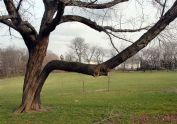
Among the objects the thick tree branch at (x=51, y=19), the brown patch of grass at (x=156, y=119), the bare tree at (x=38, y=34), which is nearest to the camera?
the brown patch of grass at (x=156, y=119)

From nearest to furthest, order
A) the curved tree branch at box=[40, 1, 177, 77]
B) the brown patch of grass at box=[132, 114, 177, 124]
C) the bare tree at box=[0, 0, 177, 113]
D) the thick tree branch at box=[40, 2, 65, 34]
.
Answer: the brown patch of grass at box=[132, 114, 177, 124]
the curved tree branch at box=[40, 1, 177, 77]
the thick tree branch at box=[40, 2, 65, 34]
the bare tree at box=[0, 0, 177, 113]

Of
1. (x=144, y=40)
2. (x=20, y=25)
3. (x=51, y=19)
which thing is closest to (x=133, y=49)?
(x=144, y=40)

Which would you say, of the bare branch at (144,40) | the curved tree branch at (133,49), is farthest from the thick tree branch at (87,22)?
the bare branch at (144,40)

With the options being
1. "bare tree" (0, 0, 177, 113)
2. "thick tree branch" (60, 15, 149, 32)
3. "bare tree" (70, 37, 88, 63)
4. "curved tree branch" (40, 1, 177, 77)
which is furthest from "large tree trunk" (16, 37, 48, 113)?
"bare tree" (70, 37, 88, 63)

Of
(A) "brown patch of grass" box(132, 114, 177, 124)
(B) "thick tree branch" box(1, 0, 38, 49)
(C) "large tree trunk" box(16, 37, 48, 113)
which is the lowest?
(A) "brown patch of grass" box(132, 114, 177, 124)

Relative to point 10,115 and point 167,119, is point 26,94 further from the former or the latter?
point 167,119

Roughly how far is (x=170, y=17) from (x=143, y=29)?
10.1 feet

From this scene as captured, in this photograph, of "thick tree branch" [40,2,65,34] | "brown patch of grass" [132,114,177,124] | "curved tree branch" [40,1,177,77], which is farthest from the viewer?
"thick tree branch" [40,2,65,34]

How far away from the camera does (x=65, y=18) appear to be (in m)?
18.9

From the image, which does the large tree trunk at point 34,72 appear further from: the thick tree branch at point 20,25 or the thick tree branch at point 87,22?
the thick tree branch at point 87,22

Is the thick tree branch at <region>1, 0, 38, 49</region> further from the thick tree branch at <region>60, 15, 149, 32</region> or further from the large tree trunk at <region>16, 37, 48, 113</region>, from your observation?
the thick tree branch at <region>60, 15, 149, 32</region>

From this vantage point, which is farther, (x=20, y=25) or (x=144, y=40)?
(x=20, y=25)

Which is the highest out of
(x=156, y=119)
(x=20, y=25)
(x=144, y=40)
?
(x=20, y=25)

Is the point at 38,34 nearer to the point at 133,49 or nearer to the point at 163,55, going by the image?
the point at 133,49
